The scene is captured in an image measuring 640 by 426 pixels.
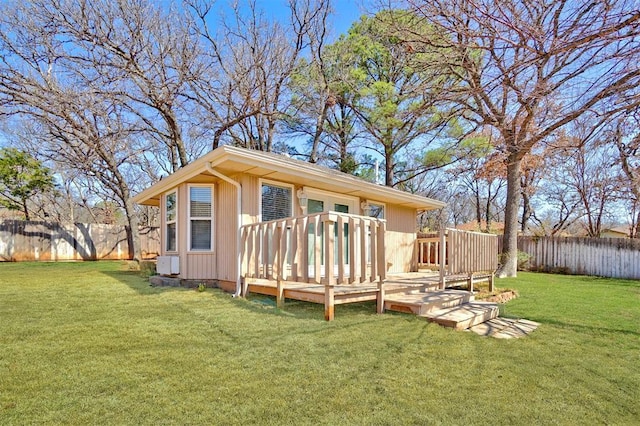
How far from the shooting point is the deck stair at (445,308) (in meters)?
4.32

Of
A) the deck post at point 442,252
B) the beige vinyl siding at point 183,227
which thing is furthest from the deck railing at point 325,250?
the beige vinyl siding at point 183,227

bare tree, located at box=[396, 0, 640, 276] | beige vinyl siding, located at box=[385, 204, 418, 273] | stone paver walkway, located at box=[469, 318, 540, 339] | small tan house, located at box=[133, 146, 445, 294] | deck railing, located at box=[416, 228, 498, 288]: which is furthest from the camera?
beige vinyl siding, located at box=[385, 204, 418, 273]

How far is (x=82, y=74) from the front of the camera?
11320mm

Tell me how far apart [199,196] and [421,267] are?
6.18m

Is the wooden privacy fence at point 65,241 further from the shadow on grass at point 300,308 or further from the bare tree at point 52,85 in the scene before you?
the shadow on grass at point 300,308

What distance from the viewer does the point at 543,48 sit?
136 inches

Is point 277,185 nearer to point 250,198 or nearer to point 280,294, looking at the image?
point 250,198

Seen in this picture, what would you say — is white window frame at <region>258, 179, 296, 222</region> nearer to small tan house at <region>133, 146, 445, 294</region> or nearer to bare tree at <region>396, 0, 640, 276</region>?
small tan house at <region>133, 146, 445, 294</region>

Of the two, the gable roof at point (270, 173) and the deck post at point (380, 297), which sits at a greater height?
the gable roof at point (270, 173)

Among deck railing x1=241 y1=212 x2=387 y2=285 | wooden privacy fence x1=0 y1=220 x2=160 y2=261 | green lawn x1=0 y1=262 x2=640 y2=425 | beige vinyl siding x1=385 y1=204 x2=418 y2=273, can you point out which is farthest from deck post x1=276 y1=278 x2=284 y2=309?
wooden privacy fence x1=0 y1=220 x2=160 y2=261

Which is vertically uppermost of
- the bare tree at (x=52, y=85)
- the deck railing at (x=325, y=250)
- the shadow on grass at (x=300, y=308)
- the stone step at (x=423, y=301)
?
the bare tree at (x=52, y=85)

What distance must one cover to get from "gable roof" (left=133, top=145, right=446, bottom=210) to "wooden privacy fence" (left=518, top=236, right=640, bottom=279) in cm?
714

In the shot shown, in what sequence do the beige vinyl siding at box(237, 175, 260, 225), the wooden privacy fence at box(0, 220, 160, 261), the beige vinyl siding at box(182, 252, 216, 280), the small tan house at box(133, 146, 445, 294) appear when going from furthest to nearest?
the wooden privacy fence at box(0, 220, 160, 261) < the beige vinyl siding at box(182, 252, 216, 280) < the beige vinyl siding at box(237, 175, 260, 225) < the small tan house at box(133, 146, 445, 294)

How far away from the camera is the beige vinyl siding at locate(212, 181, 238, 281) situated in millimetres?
6203
